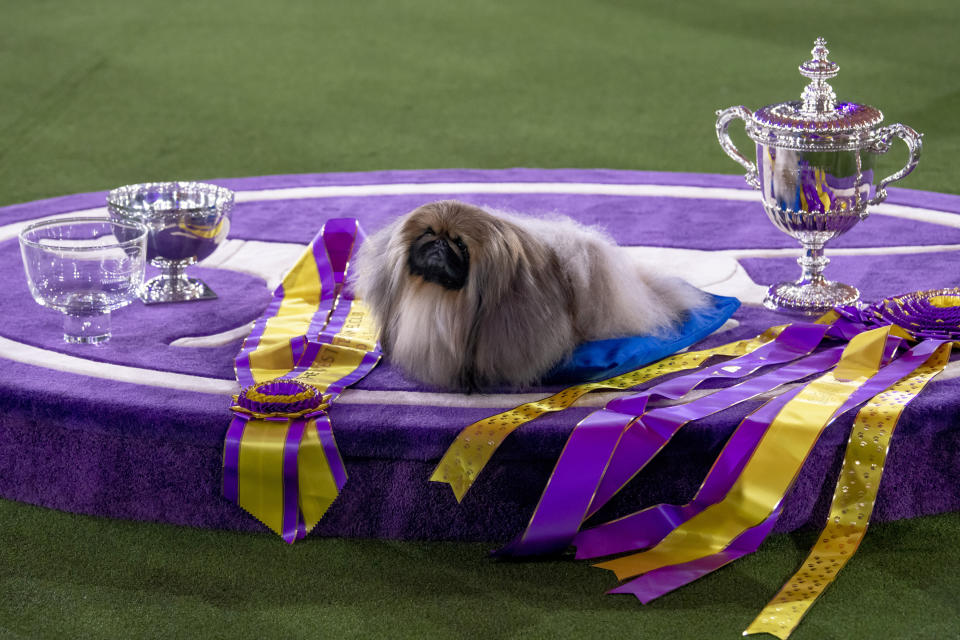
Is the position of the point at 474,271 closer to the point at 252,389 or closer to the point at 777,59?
the point at 252,389

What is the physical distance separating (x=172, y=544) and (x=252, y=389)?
279 mm

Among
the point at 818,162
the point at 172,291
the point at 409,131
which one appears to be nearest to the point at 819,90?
the point at 818,162

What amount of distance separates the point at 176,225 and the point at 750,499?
1.33 metres

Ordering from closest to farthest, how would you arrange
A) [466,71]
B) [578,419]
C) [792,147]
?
[578,419], [792,147], [466,71]

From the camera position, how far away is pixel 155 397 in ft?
6.36

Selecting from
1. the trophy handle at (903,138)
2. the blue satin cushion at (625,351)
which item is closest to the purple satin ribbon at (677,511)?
the blue satin cushion at (625,351)

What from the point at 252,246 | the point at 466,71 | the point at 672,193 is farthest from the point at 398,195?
the point at 466,71

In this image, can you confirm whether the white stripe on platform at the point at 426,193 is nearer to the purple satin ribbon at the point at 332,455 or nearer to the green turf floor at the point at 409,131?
the purple satin ribbon at the point at 332,455

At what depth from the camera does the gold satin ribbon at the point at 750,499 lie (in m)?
1.76

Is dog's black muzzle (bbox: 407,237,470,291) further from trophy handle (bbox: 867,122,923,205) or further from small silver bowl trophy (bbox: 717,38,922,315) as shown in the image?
trophy handle (bbox: 867,122,923,205)

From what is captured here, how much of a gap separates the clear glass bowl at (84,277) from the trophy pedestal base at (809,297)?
1.31 metres

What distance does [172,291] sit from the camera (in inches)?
100

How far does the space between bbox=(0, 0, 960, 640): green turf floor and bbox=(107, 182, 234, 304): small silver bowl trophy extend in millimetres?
690

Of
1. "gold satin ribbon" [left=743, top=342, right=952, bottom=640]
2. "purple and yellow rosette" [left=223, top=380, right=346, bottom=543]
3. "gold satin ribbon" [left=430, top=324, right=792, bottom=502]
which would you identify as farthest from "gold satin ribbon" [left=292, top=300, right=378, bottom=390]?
"gold satin ribbon" [left=743, top=342, right=952, bottom=640]
